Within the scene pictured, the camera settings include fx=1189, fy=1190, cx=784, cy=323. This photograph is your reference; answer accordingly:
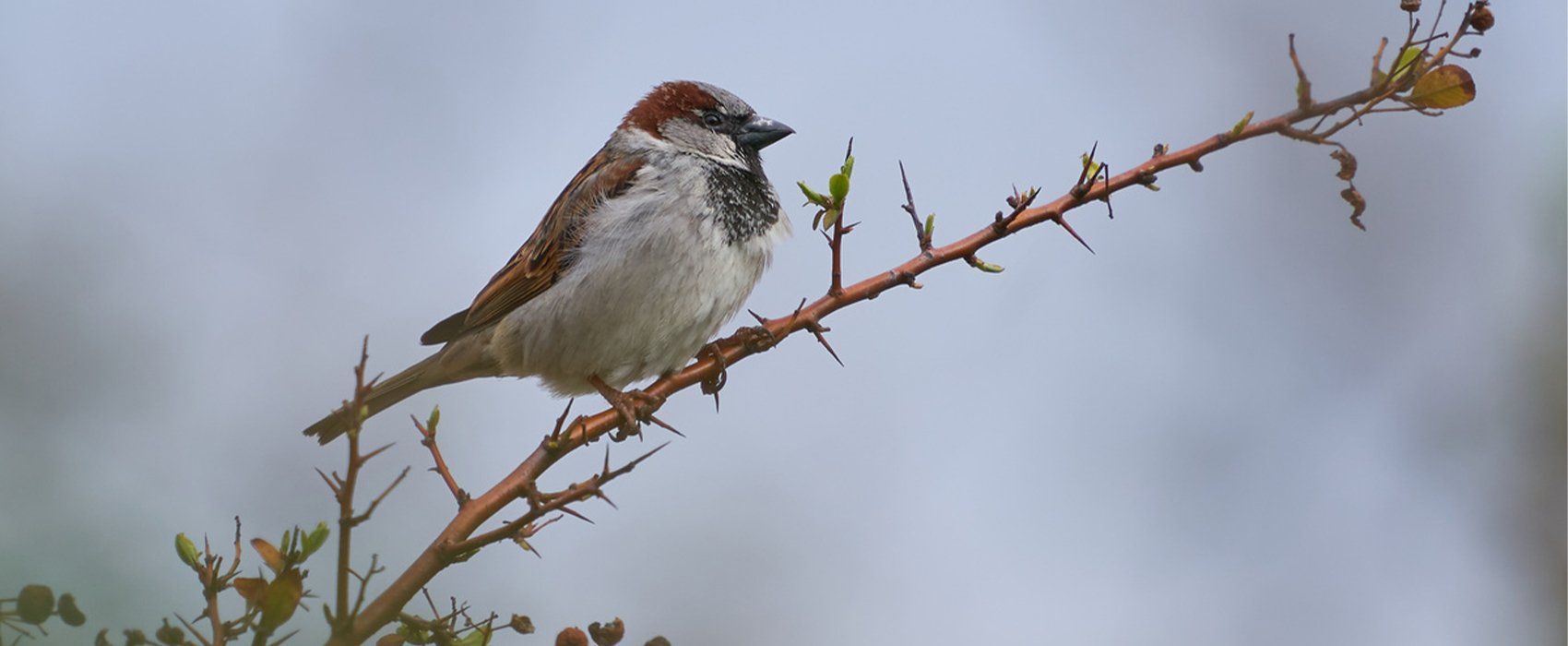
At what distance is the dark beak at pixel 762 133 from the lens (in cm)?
319

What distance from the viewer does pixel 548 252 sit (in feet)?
9.95

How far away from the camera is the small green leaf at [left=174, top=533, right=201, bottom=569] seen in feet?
4.03

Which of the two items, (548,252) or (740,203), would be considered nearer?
(740,203)

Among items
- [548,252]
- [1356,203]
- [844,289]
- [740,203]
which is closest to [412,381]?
[548,252]

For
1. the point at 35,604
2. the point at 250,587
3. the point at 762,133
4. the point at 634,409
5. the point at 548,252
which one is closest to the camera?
the point at 35,604

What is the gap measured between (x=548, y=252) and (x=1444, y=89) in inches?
83.9

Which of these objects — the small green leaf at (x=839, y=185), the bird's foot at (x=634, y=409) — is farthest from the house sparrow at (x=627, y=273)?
the small green leaf at (x=839, y=185)

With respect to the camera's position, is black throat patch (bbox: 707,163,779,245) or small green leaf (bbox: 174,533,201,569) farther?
black throat patch (bbox: 707,163,779,245)

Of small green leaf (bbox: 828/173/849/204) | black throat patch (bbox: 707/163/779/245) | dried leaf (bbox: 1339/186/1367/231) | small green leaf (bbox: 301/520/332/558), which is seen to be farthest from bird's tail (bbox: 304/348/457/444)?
dried leaf (bbox: 1339/186/1367/231)

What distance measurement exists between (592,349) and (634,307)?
0.16 metres

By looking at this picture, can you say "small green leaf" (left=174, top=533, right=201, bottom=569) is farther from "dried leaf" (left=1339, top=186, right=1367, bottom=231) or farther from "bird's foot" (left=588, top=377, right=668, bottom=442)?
"dried leaf" (left=1339, top=186, right=1367, bottom=231)

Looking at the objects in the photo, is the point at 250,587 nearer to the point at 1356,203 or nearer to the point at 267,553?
the point at 267,553

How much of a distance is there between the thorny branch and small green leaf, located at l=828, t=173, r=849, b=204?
0.04m

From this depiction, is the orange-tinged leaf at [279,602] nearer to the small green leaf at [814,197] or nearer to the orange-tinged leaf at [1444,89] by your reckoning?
the small green leaf at [814,197]
